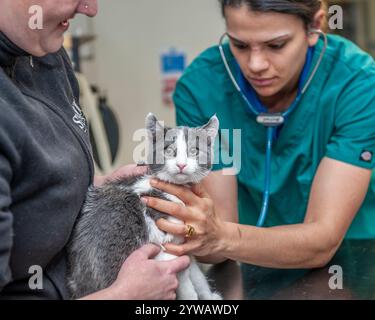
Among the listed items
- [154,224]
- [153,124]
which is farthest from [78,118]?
[154,224]

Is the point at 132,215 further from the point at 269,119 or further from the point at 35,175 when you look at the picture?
the point at 269,119

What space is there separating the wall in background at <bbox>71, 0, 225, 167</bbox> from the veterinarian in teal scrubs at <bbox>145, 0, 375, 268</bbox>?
7.20ft

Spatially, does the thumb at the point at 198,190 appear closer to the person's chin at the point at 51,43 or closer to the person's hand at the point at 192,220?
the person's hand at the point at 192,220

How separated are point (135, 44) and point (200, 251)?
275 cm

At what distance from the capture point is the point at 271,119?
56.8 inches

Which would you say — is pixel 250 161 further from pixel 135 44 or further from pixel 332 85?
pixel 135 44

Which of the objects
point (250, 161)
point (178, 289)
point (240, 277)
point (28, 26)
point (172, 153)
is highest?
point (28, 26)

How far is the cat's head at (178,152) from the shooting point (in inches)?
43.4

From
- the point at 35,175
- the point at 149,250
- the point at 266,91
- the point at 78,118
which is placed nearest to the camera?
the point at 35,175

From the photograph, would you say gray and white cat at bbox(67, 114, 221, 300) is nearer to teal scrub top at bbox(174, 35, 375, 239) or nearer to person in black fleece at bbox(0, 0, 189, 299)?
person in black fleece at bbox(0, 0, 189, 299)

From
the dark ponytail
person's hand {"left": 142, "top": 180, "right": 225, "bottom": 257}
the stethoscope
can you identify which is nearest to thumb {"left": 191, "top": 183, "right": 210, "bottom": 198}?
person's hand {"left": 142, "top": 180, "right": 225, "bottom": 257}

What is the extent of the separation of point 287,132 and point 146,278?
2.11 ft
